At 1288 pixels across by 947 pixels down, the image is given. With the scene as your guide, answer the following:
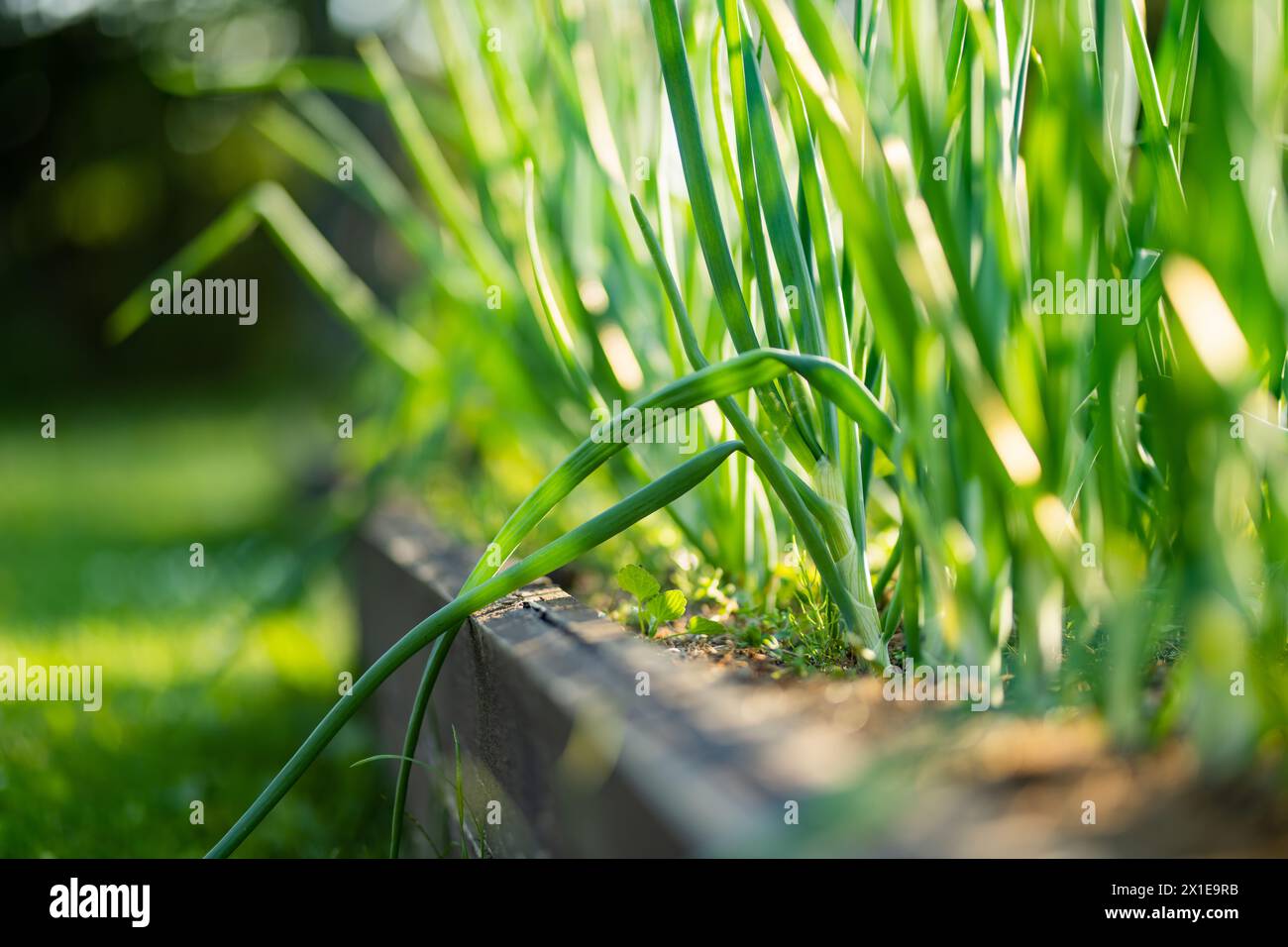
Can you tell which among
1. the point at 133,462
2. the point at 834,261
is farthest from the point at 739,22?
the point at 133,462

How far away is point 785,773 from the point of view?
1.62ft

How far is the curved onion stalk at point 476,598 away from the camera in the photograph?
0.67 meters

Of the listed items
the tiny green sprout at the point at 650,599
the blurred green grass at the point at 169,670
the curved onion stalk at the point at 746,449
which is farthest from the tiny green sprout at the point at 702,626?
the blurred green grass at the point at 169,670

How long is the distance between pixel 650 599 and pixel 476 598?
0.22 meters

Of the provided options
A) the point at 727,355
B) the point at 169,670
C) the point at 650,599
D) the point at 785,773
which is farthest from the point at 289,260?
the point at 785,773

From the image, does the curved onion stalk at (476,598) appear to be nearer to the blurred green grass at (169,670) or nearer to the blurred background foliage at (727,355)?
the blurred background foliage at (727,355)

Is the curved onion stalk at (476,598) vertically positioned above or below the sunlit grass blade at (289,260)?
below

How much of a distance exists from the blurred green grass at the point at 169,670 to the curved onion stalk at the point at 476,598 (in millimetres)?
595

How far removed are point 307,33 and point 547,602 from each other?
4825mm

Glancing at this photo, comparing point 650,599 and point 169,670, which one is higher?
point 650,599

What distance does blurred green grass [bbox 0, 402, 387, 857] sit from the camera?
135cm

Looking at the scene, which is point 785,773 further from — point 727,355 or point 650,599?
point 727,355

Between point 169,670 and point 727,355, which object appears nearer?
point 727,355
